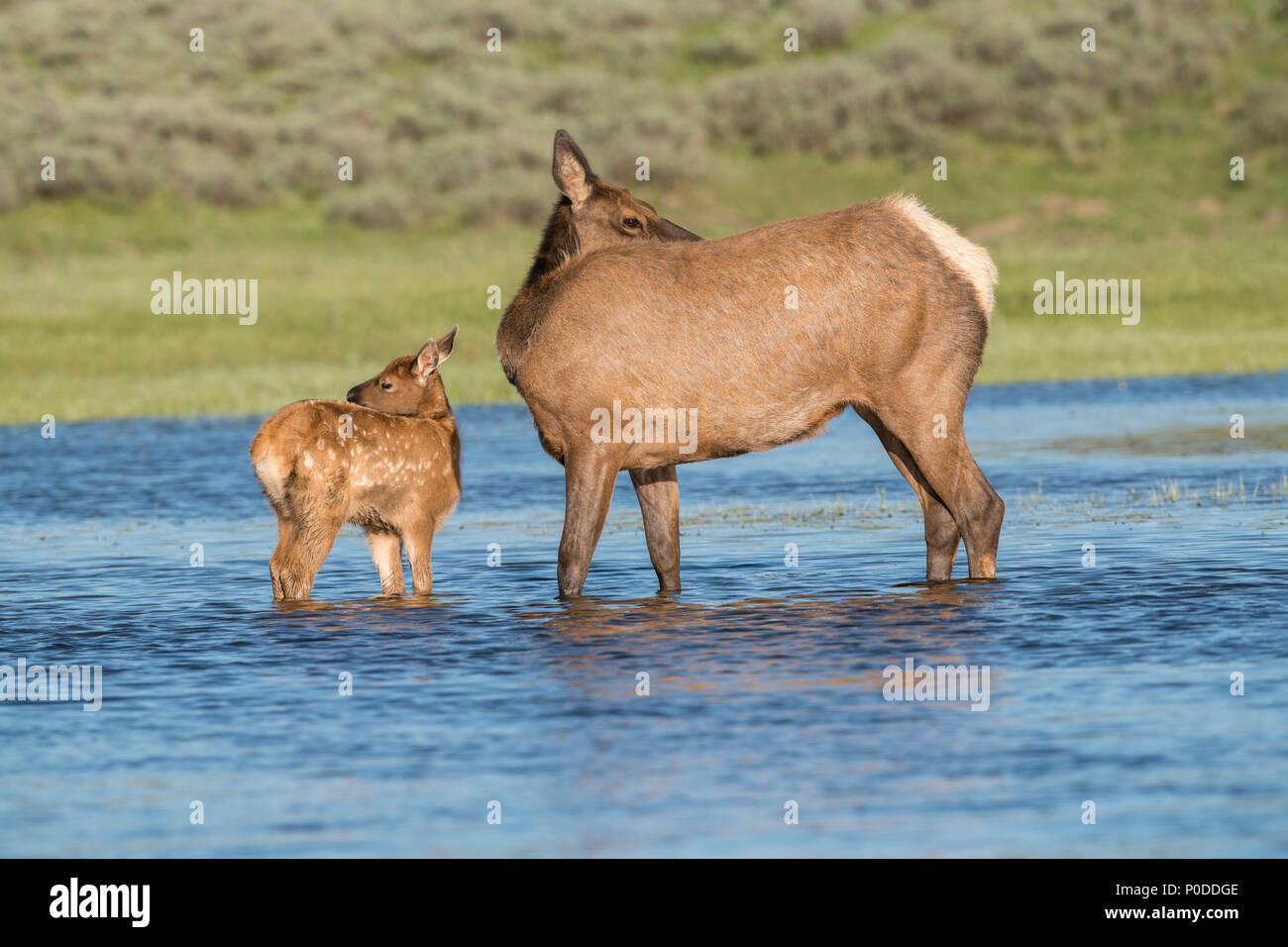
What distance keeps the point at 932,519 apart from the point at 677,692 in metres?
3.30

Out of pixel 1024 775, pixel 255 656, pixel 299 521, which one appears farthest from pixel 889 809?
pixel 299 521

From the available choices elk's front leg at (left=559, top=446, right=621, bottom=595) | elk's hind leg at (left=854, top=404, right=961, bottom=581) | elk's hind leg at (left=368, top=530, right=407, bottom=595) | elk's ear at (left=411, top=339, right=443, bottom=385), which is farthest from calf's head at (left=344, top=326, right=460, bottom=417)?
elk's hind leg at (left=854, top=404, right=961, bottom=581)

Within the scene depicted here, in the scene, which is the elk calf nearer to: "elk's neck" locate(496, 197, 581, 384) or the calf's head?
the calf's head

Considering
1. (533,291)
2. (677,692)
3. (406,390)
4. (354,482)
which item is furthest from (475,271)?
(677,692)

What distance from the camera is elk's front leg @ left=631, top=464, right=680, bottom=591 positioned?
11.8 metres

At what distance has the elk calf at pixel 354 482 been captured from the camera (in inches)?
448

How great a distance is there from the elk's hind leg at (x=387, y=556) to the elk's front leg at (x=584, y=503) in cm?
135

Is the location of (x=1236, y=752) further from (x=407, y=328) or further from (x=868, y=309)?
(x=407, y=328)

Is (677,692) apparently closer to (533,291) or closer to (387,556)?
(533,291)

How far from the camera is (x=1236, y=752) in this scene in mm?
7625

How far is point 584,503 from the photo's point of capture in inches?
438

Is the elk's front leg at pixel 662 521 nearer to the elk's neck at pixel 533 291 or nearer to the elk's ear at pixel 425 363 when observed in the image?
the elk's neck at pixel 533 291

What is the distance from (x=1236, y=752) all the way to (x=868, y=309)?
418 centimetres
